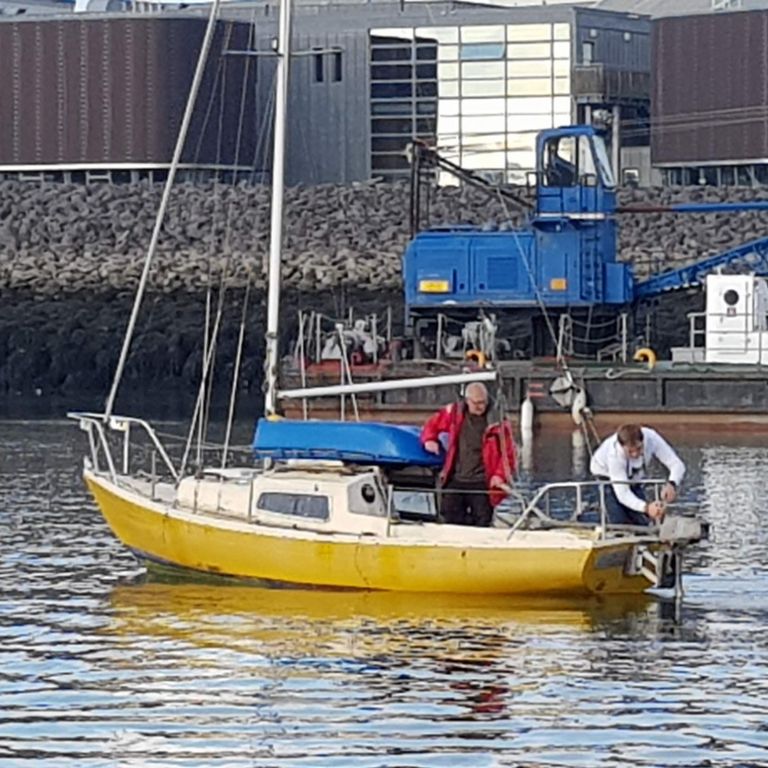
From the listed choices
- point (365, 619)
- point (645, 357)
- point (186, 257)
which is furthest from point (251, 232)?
point (365, 619)

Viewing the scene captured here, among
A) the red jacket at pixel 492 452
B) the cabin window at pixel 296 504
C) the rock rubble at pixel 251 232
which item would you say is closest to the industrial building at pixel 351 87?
the rock rubble at pixel 251 232

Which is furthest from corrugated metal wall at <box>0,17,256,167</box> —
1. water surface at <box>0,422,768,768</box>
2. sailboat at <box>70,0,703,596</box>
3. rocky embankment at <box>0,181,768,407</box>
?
sailboat at <box>70,0,703,596</box>

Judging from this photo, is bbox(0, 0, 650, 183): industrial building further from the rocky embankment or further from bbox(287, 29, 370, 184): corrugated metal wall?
the rocky embankment

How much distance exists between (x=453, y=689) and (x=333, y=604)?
12.2 feet

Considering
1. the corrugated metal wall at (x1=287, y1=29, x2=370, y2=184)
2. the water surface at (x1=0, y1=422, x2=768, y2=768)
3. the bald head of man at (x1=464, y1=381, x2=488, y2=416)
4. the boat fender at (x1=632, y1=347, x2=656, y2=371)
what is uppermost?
the corrugated metal wall at (x1=287, y1=29, x2=370, y2=184)

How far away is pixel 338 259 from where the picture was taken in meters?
62.5

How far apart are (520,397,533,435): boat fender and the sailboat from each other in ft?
59.2

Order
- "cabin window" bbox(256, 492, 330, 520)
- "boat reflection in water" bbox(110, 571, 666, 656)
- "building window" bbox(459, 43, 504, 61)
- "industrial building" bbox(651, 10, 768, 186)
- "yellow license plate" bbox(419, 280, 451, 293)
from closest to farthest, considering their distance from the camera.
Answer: "boat reflection in water" bbox(110, 571, 666, 656), "cabin window" bbox(256, 492, 330, 520), "yellow license plate" bbox(419, 280, 451, 293), "building window" bbox(459, 43, 504, 61), "industrial building" bbox(651, 10, 768, 186)

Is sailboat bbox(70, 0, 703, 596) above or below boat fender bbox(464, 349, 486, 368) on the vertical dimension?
below

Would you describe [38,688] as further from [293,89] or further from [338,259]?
[293,89]

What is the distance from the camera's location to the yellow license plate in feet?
Result: 150

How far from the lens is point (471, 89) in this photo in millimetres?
80062

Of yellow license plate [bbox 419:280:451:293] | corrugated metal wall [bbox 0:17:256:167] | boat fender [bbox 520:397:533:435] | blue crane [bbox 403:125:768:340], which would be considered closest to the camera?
boat fender [bbox 520:397:533:435]

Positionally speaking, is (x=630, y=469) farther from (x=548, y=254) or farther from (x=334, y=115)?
(x=334, y=115)
